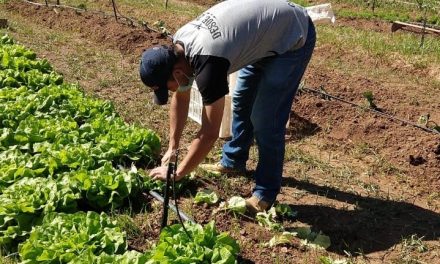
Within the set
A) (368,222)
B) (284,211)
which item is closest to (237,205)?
(284,211)

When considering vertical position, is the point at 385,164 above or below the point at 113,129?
below

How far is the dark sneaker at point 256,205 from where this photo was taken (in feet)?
13.7

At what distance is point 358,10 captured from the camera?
21.9 m

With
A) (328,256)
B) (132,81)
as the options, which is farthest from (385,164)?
(132,81)

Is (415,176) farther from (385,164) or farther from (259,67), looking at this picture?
(259,67)

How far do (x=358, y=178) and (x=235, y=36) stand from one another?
2.41 metres

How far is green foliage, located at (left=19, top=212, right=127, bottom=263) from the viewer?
3.26 meters

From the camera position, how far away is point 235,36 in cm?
343

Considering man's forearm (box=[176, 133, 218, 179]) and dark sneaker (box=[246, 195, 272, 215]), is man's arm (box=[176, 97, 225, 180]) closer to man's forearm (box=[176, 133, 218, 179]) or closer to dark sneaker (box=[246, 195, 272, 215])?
man's forearm (box=[176, 133, 218, 179])

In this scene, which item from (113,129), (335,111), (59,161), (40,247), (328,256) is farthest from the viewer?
(335,111)

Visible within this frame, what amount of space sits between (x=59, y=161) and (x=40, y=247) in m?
1.27

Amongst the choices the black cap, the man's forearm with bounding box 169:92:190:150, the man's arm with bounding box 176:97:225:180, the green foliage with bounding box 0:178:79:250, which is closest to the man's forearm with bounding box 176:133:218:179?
the man's arm with bounding box 176:97:225:180

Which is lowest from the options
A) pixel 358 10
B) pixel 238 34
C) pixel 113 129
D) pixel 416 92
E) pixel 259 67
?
pixel 358 10

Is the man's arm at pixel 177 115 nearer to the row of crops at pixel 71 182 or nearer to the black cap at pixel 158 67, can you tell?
the black cap at pixel 158 67
